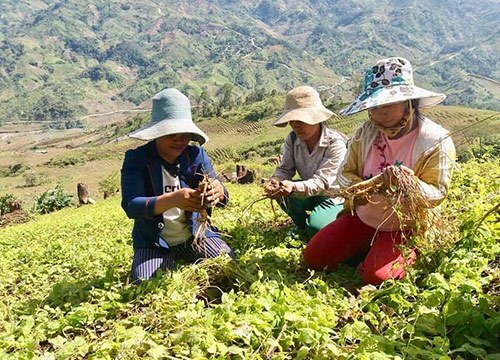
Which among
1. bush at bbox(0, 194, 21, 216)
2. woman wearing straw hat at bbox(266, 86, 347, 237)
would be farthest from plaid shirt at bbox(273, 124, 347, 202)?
bush at bbox(0, 194, 21, 216)

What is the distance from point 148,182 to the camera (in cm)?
384

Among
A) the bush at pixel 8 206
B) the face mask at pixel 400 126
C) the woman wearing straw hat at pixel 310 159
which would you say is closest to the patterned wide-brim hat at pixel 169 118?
the woman wearing straw hat at pixel 310 159

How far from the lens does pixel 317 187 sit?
14.2 ft

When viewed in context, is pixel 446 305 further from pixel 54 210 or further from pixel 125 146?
pixel 125 146

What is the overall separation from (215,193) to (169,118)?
0.68 meters

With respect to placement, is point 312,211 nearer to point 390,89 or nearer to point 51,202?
point 390,89

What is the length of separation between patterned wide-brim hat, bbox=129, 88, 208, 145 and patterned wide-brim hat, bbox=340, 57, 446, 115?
3.79ft

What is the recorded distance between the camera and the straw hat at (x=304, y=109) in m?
4.37

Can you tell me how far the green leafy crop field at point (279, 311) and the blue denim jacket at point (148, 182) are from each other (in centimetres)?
39

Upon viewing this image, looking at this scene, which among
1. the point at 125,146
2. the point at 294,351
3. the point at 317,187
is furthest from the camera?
the point at 125,146

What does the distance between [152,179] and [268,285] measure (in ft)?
4.31

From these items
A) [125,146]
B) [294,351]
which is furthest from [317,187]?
[125,146]

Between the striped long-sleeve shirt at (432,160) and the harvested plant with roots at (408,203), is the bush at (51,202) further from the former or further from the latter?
the striped long-sleeve shirt at (432,160)

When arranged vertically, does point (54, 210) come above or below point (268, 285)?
below
